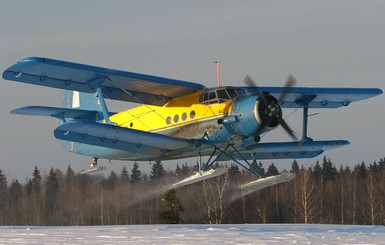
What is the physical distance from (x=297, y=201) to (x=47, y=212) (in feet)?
67.5

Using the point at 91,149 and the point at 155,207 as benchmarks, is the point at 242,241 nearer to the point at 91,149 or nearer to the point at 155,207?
the point at 91,149

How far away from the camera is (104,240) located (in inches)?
933

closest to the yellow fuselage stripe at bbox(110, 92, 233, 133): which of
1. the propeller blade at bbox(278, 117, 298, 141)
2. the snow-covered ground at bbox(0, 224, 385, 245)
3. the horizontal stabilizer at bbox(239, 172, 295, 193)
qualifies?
the propeller blade at bbox(278, 117, 298, 141)

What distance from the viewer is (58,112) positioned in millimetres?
34406

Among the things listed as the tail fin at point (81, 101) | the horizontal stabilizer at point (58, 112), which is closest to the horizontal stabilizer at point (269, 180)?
the horizontal stabilizer at point (58, 112)

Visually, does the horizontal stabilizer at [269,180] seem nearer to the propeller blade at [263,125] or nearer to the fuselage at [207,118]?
the fuselage at [207,118]

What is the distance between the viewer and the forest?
61.4 metres

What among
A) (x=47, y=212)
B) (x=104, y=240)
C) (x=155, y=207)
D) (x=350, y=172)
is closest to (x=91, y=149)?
(x=104, y=240)

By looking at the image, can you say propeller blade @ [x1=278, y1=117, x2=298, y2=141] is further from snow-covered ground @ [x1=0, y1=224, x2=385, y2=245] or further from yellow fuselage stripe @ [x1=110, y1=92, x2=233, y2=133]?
snow-covered ground @ [x1=0, y1=224, x2=385, y2=245]

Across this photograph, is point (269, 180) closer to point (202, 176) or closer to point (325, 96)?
point (202, 176)

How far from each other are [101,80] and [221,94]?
4140 millimetres

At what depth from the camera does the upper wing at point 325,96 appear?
34438mm

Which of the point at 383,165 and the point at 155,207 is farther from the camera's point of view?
the point at 383,165

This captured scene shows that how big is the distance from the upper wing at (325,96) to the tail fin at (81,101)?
24.5 ft
